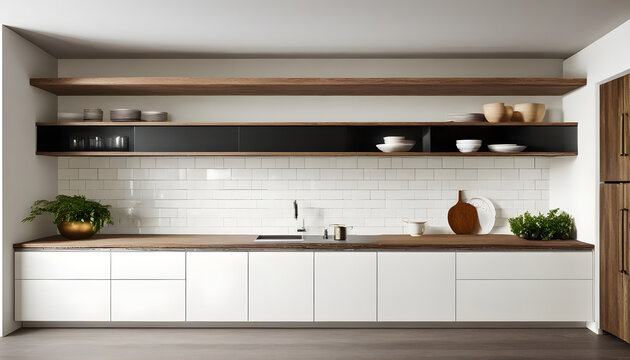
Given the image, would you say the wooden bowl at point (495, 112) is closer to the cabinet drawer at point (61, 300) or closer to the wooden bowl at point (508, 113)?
the wooden bowl at point (508, 113)

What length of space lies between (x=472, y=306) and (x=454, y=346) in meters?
0.49

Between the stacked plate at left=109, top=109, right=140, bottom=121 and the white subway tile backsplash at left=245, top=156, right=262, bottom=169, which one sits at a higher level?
the stacked plate at left=109, top=109, right=140, bottom=121

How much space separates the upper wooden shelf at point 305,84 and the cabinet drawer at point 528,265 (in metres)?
1.46

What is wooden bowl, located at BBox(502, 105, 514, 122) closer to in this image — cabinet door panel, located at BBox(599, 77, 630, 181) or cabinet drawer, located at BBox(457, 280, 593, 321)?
cabinet door panel, located at BBox(599, 77, 630, 181)

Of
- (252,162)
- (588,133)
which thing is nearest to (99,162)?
(252,162)

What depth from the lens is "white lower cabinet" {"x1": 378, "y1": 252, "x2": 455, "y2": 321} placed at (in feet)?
14.0

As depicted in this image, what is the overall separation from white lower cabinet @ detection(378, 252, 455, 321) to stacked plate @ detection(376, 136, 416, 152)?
0.91m

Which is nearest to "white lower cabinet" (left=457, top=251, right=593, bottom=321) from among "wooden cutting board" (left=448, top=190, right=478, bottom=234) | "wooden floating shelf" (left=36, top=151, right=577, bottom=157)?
"wooden cutting board" (left=448, top=190, right=478, bottom=234)

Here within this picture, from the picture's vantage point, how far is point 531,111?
4625 mm

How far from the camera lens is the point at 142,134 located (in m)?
4.54

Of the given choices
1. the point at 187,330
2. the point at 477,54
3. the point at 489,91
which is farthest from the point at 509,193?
the point at 187,330

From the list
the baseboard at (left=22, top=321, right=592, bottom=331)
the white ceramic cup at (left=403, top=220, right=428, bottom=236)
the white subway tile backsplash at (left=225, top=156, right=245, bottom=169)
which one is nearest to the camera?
the baseboard at (left=22, top=321, right=592, bottom=331)

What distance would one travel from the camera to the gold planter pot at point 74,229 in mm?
4430

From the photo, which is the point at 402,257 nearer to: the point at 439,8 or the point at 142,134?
the point at 439,8
